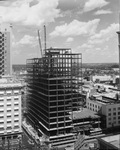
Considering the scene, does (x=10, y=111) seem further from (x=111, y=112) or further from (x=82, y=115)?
(x=111, y=112)

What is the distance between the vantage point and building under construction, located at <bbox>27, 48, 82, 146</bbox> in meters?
6.42

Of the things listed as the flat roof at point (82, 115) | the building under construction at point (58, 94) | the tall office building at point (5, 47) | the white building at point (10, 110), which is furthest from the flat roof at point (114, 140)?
the tall office building at point (5, 47)

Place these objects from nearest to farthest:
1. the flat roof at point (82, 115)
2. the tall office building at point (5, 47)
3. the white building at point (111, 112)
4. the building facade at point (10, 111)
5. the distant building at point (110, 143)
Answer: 1. the distant building at point (110, 143)
2. the building facade at point (10, 111)
3. the flat roof at point (82, 115)
4. the white building at point (111, 112)
5. the tall office building at point (5, 47)

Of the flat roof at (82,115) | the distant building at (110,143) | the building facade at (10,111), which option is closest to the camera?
the distant building at (110,143)

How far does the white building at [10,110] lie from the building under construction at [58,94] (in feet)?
2.71

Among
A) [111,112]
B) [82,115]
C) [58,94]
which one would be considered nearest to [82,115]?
[82,115]

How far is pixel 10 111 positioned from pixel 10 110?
31 mm

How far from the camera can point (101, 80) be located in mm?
18219

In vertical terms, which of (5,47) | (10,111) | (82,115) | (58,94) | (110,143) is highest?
(5,47)

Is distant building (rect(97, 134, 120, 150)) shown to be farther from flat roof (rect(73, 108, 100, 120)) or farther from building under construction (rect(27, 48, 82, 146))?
flat roof (rect(73, 108, 100, 120))

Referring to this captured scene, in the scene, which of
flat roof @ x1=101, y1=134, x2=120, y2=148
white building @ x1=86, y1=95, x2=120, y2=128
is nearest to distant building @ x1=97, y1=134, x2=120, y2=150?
flat roof @ x1=101, y1=134, x2=120, y2=148

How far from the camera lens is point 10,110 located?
6.47 meters

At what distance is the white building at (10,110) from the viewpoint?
6355mm

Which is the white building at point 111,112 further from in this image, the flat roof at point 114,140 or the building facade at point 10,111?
the flat roof at point 114,140
